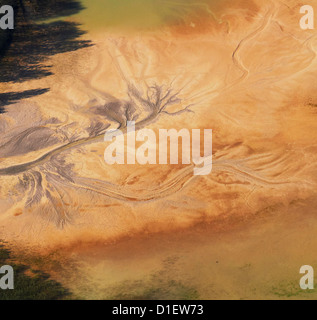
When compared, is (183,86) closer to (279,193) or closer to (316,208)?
(279,193)

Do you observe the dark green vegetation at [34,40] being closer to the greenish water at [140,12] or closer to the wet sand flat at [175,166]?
the wet sand flat at [175,166]

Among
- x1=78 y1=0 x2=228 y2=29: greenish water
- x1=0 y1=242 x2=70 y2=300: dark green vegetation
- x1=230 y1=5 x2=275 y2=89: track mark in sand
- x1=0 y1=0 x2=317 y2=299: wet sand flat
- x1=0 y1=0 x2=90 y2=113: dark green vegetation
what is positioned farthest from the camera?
x1=78 y1=0 x2=228 y2=29: greenish water

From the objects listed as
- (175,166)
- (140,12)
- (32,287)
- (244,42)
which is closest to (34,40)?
(140,12)

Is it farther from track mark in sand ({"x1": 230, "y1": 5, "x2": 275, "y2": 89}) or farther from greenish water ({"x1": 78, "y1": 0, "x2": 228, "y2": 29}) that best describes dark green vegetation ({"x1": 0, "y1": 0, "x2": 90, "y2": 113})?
track mark in sand ({"x1": 230, "y1": 5, "x2": 275, "y2": 89})

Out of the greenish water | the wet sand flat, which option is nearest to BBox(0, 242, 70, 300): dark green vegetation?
the wet sand flat

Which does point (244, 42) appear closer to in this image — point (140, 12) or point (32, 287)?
point (140, 12)

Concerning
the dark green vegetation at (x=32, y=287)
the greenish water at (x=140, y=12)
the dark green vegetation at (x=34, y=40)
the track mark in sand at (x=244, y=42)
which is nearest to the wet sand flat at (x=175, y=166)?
the track mark in sand at (x=244, y=42)
